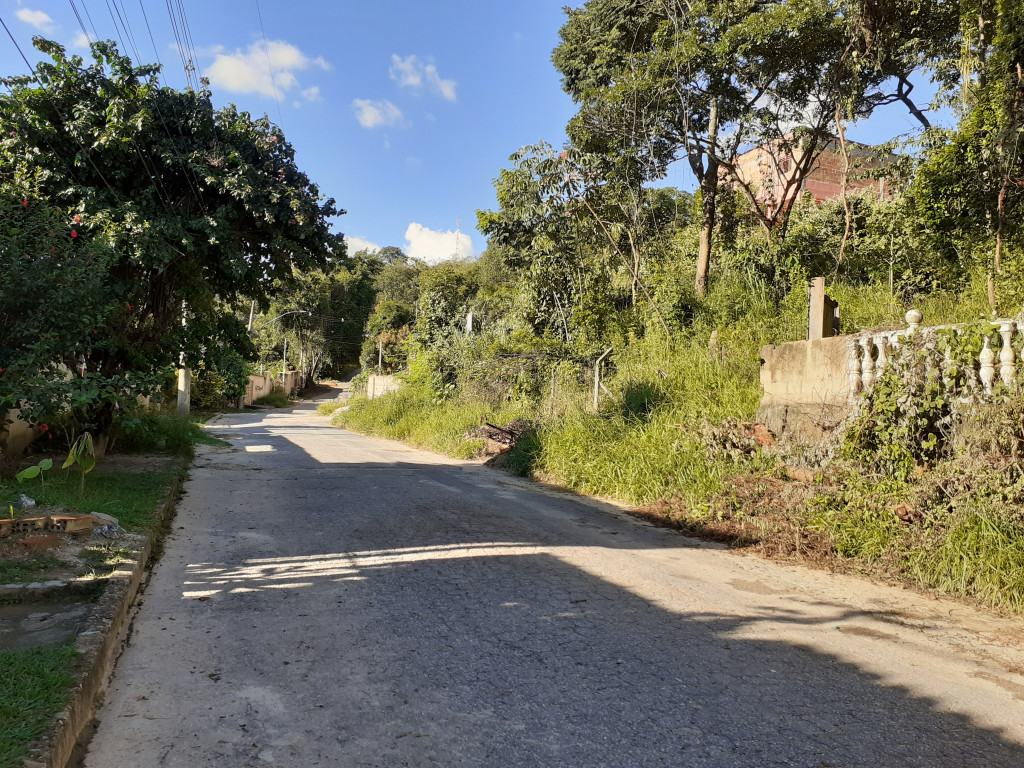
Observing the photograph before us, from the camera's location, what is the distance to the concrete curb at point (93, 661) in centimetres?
228

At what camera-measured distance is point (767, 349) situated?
7742 mm

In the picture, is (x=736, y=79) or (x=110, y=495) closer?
(x=110, y=495)

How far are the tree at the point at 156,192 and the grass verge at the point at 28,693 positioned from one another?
4.49 meters

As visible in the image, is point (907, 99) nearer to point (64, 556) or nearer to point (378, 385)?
point (64, 556)

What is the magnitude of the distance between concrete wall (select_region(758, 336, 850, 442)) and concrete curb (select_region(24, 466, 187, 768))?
→ 6.01 m

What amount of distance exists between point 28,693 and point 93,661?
361 mm

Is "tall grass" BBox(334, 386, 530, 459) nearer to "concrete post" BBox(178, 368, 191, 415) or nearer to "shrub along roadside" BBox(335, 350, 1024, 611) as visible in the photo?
"shrub along roadside" BBox(335, 350, 1024, 611)

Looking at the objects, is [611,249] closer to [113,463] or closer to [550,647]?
[113,463]

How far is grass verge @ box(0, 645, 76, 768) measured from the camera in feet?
7.29

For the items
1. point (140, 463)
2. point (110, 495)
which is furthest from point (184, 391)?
point (110, 495)

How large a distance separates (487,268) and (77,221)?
3288 cm

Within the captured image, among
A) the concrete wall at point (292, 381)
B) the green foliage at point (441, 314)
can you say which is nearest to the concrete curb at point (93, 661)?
the green foliage at point (441, 314)

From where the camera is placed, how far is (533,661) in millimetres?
3244

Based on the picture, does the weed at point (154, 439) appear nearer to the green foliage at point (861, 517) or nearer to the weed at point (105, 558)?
the weed at point (105, 558)
